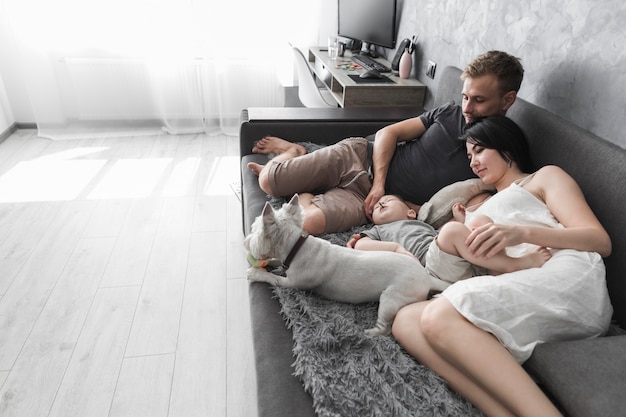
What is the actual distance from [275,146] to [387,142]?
1.94 ft

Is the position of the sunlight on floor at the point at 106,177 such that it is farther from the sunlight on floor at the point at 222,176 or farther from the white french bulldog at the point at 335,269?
the white french bulldog at the point at 335,269

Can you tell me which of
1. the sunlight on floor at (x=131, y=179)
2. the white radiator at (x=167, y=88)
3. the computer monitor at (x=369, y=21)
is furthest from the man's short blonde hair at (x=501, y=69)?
the white radiator at (x=167, y=88)

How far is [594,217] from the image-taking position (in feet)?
3.90

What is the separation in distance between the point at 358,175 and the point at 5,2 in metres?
3.31

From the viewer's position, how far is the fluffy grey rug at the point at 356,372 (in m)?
0.96

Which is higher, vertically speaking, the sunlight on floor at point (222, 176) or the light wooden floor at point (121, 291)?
the light wooden floor at point (121, 291)

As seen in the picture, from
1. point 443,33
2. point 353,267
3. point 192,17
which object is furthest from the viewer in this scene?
point 192,17

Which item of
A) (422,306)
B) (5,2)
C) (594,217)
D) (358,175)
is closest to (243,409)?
(422,306)

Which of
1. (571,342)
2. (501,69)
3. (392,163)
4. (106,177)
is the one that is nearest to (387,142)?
(392,163)

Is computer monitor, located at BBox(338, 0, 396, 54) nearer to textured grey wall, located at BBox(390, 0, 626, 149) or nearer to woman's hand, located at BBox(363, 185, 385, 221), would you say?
textured grey wall, located at BBox(390, 0, 626, 149)

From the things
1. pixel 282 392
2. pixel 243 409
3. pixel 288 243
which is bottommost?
pixel 243 409

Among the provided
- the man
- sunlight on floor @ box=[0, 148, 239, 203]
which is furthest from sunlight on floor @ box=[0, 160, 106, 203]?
the man

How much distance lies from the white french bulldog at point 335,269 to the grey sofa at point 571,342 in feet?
0.40

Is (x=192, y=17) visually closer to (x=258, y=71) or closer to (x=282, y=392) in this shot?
(x=258, y=71)
